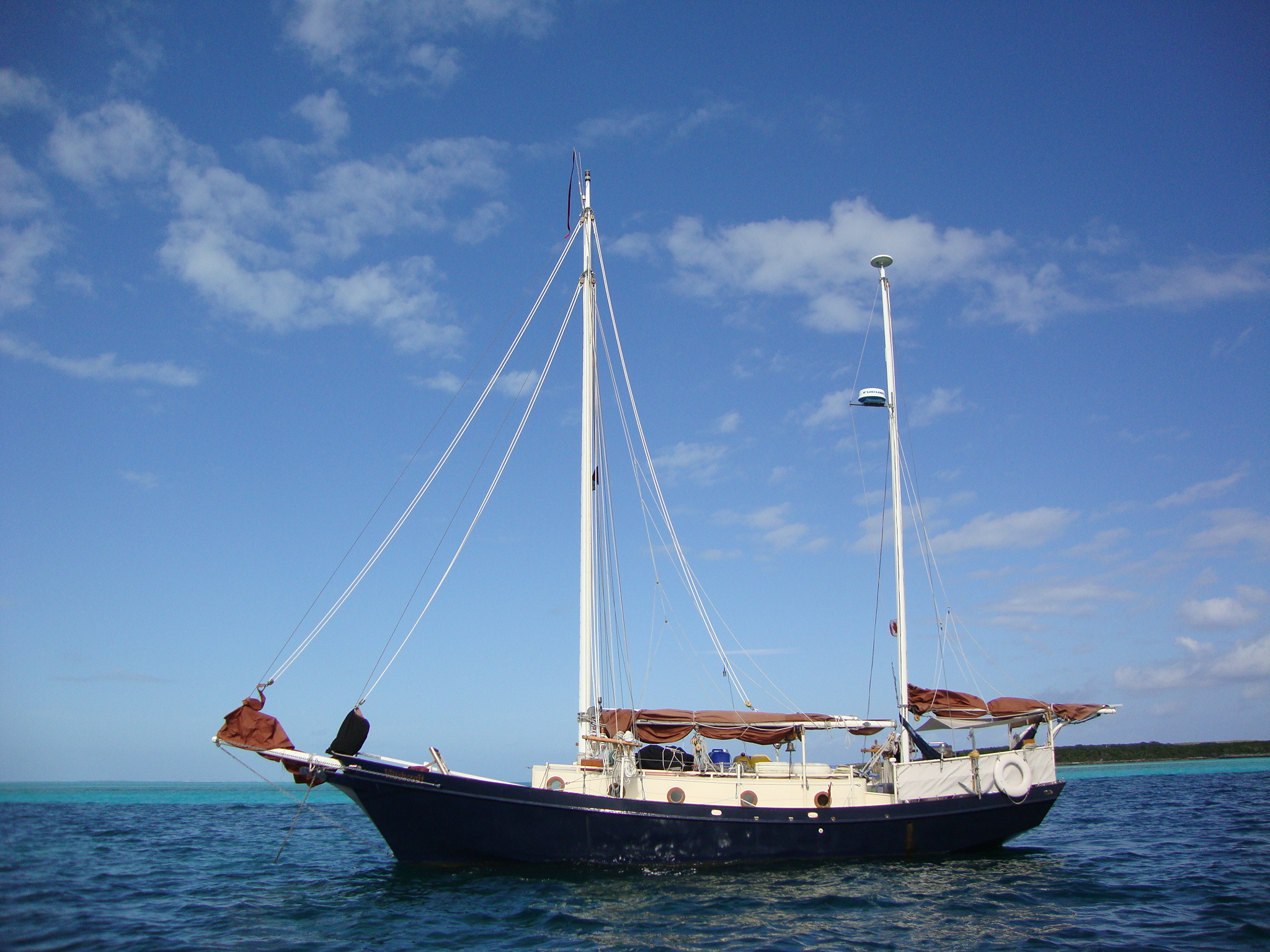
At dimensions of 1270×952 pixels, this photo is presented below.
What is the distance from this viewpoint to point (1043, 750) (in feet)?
80.3

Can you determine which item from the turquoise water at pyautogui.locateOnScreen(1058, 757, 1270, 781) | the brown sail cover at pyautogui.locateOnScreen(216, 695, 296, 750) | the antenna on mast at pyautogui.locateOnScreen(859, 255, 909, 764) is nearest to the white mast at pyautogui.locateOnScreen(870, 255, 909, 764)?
the antenna on mast at pyautogui.locateOnScreen(859, 255, 909, 764)

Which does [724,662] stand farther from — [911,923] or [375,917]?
[375,917]

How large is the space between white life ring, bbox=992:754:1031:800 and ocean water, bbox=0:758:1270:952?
190 centimetres

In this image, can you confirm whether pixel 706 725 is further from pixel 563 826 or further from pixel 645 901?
pixel 645 901

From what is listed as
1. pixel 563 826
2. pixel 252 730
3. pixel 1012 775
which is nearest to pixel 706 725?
pixel 563 826

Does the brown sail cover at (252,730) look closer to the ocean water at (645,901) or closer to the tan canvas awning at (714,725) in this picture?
the ocean water at (645,901)

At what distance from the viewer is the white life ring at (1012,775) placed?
23312 millimetres

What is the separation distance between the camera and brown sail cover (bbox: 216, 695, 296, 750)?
19.3 meters

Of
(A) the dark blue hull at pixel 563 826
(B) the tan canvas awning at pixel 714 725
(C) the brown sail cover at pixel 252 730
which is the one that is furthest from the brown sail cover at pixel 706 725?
(C) the brown sail cover at pixel 252 730

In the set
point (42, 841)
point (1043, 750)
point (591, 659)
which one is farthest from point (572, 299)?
point (42, 841)

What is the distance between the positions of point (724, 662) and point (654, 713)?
2.91m

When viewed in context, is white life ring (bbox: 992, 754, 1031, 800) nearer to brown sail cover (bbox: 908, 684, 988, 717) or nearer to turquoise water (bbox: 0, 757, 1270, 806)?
brown sail cover (bbox: 908, 684, 988, 717)

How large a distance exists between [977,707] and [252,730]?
69.3ft

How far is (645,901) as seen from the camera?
55.3 ft
